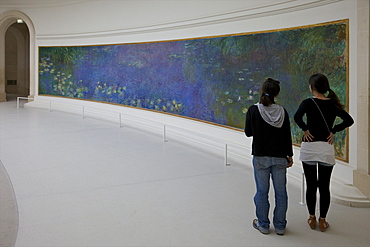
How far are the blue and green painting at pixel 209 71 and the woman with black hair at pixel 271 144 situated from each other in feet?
8.23

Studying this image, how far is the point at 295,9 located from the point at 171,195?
4.97 meters

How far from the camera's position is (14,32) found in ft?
95.4

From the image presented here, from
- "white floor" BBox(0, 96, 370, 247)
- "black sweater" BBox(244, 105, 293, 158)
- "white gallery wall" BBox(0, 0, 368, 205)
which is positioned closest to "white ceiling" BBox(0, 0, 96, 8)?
"white gallery wall" BBox(0, 0, 368, 205)

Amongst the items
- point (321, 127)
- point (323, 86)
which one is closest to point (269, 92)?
point (323, 86)

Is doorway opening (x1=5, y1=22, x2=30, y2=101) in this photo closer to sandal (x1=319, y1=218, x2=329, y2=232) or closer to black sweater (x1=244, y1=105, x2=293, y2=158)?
black sweater (x1=244, y1=105, x2=293, y2=158)

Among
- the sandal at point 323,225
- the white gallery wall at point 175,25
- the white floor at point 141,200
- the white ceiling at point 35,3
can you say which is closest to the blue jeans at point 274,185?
the white floor at point 141,200

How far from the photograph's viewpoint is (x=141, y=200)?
21.3 feet

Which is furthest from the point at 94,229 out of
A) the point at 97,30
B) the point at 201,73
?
the point at 97,30

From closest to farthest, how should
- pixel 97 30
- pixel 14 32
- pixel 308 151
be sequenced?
1. pixel 308 151
2. pixel 97 30
3. pixel 14 32

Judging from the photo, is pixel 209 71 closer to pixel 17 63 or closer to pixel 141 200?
pixel 141 200

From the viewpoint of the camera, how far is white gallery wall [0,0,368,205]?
6.94m

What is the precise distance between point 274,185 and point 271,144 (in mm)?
617

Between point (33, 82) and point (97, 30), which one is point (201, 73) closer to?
point (97, 30)

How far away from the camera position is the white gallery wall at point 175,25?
22.8 feet
